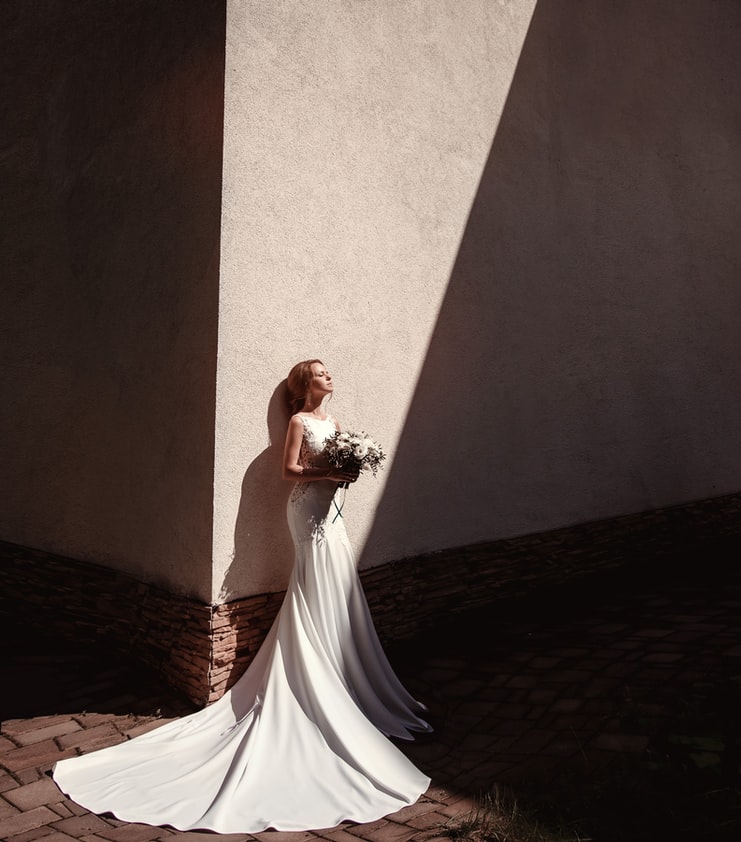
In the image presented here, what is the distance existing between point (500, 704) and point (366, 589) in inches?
47.9

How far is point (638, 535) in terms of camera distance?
276 inches

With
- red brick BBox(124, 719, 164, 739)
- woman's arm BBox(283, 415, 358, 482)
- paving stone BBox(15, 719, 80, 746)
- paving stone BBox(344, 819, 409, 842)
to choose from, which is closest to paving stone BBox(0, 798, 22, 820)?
paving stone BBox(15, 719, 80, 746)

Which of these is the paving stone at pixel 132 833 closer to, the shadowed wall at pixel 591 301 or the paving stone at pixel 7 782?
the paving stone at pixel 7 782

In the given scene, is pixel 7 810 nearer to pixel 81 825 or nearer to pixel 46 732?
pixel 81 825

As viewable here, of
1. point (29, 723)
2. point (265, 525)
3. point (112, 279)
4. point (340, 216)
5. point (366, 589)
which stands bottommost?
point (29, 723)

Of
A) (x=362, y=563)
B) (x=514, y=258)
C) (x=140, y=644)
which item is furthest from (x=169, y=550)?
(x=514, y=258)

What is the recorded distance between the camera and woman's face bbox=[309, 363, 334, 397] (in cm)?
447

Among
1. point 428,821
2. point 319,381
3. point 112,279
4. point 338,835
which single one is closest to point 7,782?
point 338,835

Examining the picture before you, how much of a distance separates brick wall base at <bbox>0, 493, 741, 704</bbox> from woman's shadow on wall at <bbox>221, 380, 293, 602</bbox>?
118 millimetres

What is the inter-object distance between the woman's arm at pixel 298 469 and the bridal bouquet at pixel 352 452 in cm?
7

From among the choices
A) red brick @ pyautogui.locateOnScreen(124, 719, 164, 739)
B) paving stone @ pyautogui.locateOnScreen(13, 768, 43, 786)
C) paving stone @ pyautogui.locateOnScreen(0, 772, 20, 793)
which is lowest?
paving stone @ pyautogui.locateOnScreen(0, 772, 20, 793)

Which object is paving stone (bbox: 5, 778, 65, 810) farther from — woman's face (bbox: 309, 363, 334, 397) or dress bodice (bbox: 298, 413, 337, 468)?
woman's face (bbox: 309, 363, 334, 397)

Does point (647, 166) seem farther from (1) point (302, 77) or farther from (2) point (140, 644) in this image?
(2) point (140, 644)

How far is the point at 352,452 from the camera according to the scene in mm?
4184
